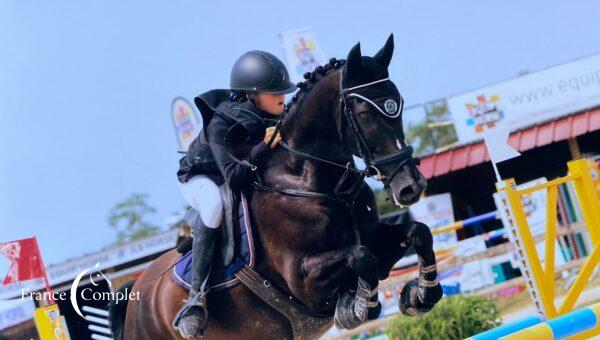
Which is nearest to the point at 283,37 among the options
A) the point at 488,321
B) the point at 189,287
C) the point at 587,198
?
the point at 488,321

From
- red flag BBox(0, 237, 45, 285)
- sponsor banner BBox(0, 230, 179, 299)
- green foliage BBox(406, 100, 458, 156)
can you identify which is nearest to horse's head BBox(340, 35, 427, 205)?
red flag BBox(0, 237, 45, 285)

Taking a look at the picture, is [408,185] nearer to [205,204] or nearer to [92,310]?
[205,204]

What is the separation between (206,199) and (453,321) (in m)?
4.61

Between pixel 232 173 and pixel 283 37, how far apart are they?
492 inches

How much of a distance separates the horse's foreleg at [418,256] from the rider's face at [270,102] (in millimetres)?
968

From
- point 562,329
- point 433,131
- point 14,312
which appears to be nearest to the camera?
point 562,329

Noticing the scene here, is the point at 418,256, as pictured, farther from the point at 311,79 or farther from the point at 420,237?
the point at 311,79

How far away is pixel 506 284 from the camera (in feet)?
36.6

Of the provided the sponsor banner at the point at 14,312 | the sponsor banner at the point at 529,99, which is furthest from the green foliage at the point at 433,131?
the sponsor banner at the point at 14,312

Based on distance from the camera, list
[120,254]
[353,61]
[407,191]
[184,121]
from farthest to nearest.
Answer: [184,121] → [120,254] → [353,61] → [407,191]

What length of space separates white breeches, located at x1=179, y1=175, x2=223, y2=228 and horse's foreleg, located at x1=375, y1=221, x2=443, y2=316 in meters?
1.02

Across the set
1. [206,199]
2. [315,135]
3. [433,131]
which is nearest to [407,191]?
[315,135]

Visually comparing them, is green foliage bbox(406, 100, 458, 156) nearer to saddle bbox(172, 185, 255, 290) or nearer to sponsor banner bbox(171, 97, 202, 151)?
sponsor banner bbox(171, 97, 202, 151)

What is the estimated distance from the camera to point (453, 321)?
838 centimetres
